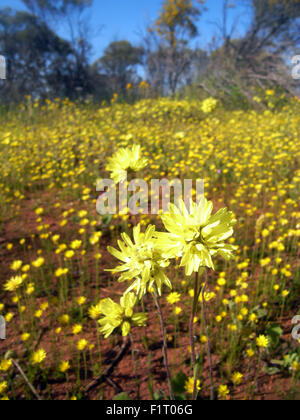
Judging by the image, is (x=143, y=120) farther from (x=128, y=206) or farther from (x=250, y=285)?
(x=250, y=285)

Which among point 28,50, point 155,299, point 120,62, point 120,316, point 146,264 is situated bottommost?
point 120,316

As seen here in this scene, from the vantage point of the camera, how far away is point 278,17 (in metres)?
10.4

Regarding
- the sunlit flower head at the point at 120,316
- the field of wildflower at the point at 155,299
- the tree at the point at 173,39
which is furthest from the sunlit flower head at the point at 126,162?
the tree at the point at 173,39

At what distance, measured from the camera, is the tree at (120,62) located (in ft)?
52.1

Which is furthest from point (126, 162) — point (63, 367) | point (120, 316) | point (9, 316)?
point (9, 316)

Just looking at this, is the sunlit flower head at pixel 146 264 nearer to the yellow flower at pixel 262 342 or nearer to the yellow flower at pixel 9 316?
the yellow flower at pixel 262 342

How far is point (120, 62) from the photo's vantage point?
19.2 metres

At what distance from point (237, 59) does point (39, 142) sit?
327 inches

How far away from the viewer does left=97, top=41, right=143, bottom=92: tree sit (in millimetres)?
15875

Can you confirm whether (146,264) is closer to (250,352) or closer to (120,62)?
(250,352)

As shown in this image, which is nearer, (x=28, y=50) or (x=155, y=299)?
(x=155, y=299)

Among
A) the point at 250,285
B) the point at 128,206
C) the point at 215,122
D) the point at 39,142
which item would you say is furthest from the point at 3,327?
the point at 215,122

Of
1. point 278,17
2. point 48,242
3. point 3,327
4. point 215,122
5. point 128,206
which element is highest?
point 278,17
